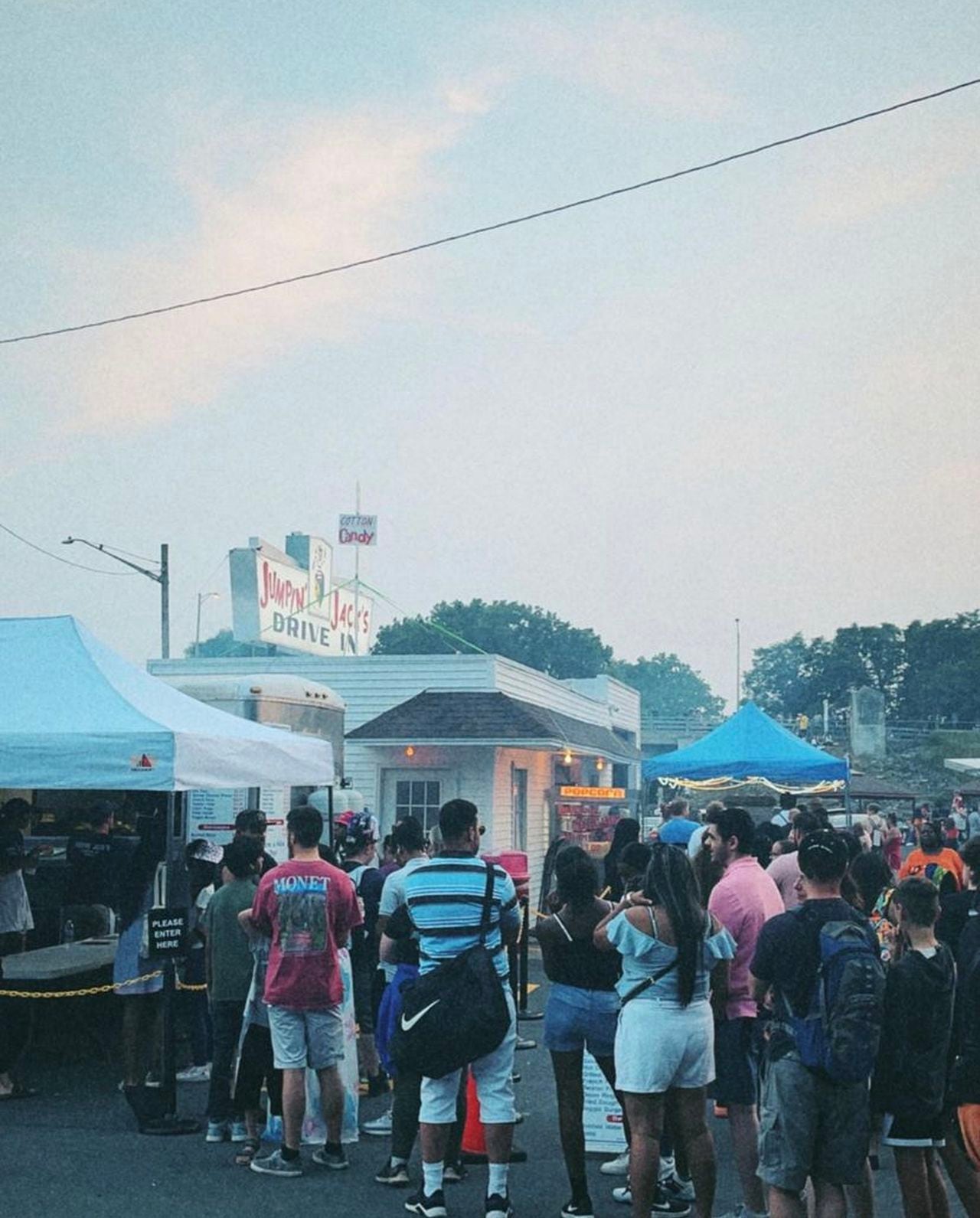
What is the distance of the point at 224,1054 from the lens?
7.62 metres

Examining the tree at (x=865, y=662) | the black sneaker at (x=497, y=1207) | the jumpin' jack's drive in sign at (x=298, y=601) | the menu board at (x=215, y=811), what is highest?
the tree at (x=865, y=662)

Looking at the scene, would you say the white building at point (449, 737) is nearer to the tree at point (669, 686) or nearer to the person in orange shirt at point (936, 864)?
the person in orange shirt at point (936, 864)

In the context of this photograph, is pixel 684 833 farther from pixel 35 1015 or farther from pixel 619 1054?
pixel 619 1054

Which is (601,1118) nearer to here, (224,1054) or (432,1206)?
(432,1206)

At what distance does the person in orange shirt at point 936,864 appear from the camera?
10398 mm

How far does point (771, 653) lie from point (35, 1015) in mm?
137697

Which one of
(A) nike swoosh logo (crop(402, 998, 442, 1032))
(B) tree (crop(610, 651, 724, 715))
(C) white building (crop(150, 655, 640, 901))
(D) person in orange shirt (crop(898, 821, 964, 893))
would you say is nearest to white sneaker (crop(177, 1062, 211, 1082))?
(A) nike swoosh logo (crop(402, 998, 442, 1032))

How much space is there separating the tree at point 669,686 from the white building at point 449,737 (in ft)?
444

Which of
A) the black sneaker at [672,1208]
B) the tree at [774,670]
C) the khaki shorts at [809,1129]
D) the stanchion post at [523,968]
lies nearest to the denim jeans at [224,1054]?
the black sneaker at [672,1208]

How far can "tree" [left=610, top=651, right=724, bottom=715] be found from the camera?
168 metres

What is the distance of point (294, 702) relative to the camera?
15.9m

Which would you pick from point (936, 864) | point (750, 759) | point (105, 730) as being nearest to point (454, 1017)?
point (105, 730)

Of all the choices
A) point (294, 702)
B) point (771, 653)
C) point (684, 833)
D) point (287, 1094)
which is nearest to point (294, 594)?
point (294, 702)

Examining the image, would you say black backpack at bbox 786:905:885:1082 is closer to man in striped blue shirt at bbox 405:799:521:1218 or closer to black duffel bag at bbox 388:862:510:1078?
black duffel bag at bbox 388:862:510:1078
